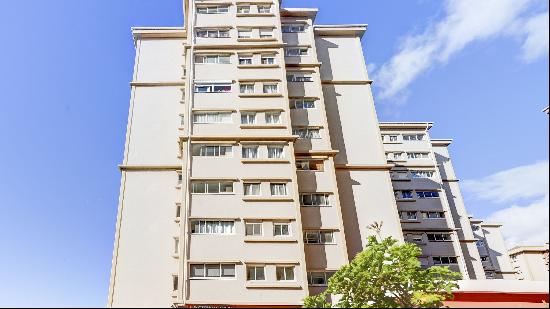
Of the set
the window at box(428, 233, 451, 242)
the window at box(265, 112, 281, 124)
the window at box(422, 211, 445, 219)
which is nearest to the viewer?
the window at box(265, 112, 281, 124)

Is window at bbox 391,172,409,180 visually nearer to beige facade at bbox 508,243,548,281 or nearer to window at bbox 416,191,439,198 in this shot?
window at bbox 416,191,439,198

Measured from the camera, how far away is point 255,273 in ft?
79.5

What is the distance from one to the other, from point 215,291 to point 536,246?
60451mm

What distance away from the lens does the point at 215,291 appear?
23406mm

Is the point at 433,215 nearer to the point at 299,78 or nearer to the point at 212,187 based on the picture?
the point at 299,78

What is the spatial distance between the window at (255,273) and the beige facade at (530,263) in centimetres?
5488

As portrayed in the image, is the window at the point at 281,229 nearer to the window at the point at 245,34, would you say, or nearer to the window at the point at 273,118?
the window at the point at 273,118

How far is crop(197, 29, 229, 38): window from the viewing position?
34.1m

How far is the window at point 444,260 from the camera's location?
42.8 metres

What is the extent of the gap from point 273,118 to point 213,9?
→ 42.9 ft

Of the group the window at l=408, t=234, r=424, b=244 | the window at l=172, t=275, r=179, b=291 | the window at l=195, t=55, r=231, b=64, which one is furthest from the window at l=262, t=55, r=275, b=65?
the window at l=408, t=234, r=424, b=244

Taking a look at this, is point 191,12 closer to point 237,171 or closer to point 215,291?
point 237,171

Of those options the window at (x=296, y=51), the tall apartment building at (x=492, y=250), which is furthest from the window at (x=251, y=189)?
the tall apartment building at (x=492, y=250)

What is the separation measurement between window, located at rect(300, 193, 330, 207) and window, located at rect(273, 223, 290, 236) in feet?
7.90
